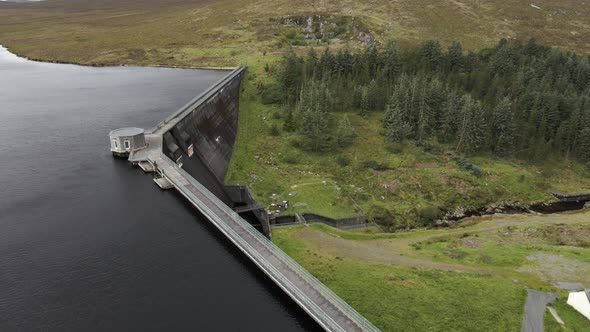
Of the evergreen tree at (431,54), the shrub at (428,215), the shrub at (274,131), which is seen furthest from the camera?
the evergreen tree at (431,54)

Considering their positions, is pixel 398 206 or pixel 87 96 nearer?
pixel 398 206

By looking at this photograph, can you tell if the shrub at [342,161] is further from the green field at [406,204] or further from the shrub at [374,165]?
the shrub at [374,165]

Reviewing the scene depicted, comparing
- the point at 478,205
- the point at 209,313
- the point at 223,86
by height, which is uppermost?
the point at 223,86

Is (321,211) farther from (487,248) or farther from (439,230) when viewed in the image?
(487,248)

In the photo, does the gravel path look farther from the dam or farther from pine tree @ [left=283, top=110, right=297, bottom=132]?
pine tree @ [left=283, top=110, right=297, bottom=132]

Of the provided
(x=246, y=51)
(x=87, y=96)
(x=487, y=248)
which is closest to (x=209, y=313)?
(x=487, y=248)

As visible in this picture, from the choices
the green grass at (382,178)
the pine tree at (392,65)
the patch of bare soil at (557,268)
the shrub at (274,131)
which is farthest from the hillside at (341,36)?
the patch of bare soil at (557,268)
